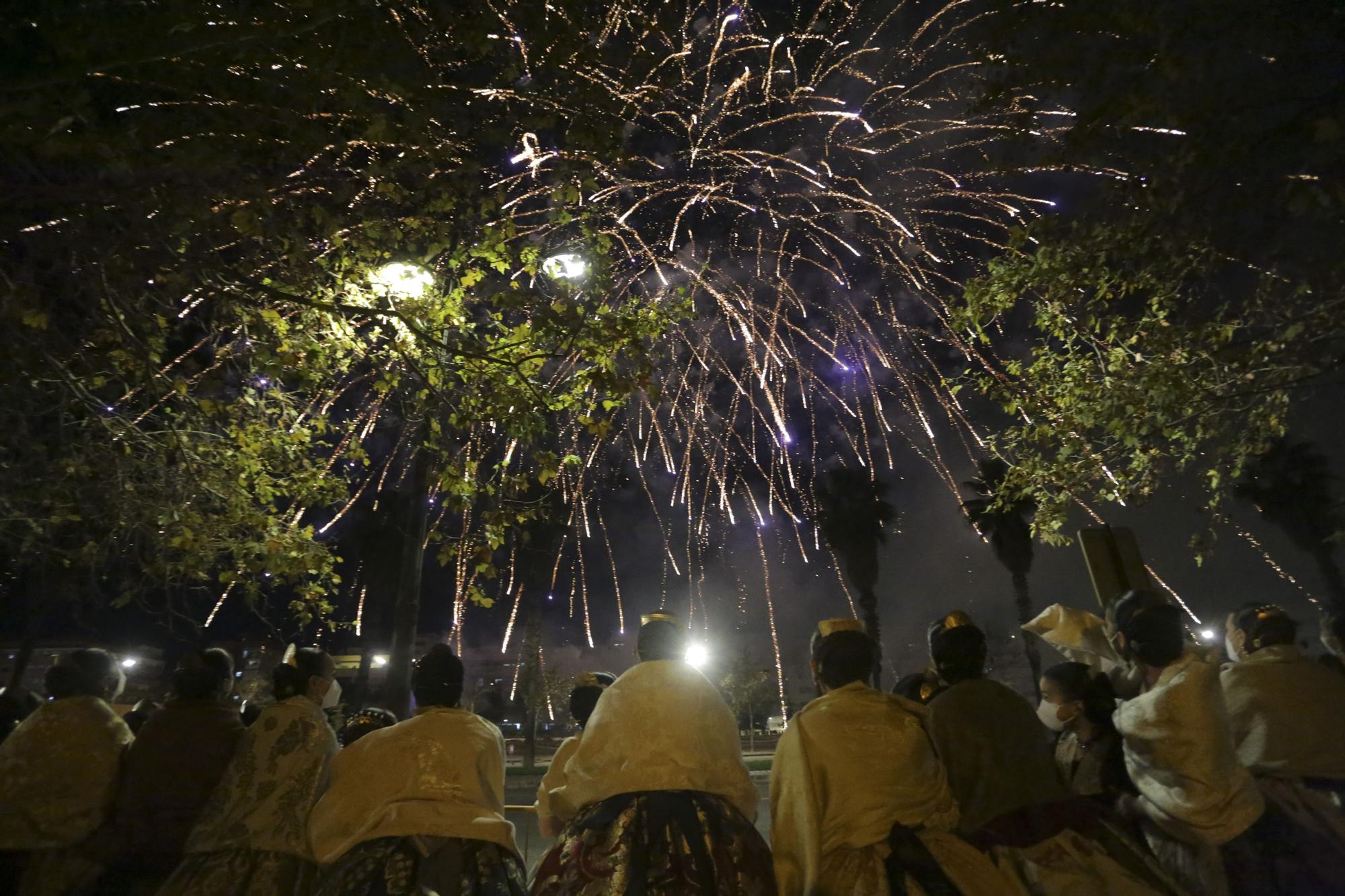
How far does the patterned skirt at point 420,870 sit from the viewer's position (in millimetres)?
3363

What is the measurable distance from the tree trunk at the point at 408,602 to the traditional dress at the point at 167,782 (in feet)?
8.14

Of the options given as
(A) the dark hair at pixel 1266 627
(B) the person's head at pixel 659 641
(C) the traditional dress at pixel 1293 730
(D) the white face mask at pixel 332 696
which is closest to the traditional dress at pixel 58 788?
(D) the white face mask at pixel 332 696

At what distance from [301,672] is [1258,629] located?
5641 mm

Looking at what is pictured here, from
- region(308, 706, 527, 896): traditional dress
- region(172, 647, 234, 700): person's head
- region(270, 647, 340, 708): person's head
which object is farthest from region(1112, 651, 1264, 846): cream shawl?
region(172, 647, 234, 700): person's head

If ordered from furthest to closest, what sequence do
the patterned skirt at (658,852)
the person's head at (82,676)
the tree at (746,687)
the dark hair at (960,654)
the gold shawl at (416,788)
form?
1. the tree at (746,687)
2. the person's head at (82,676)
3. the dark hair at (960,654)
4. the gold shawl at (416,788)
5. the patterned skirt at (658,852)

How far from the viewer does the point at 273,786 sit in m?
3.98

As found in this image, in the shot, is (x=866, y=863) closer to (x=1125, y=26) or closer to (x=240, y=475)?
(x=1125, y=26)

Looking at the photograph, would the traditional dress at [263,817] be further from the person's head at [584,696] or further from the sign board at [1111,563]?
the sign board at [1111,563]

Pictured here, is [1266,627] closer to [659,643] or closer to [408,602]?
[659,643]

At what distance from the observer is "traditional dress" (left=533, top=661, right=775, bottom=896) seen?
10.3 ft

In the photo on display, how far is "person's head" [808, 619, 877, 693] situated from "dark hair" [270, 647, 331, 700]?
2.89 m

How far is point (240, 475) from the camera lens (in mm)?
7066

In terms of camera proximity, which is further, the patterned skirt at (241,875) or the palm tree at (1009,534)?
the palm tree at (1009,534)

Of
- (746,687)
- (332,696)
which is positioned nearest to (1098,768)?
(332,696)
